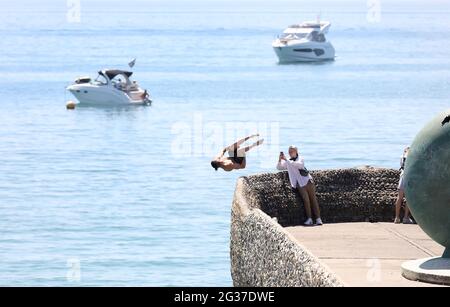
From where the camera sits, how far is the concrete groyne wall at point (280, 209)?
622 inches

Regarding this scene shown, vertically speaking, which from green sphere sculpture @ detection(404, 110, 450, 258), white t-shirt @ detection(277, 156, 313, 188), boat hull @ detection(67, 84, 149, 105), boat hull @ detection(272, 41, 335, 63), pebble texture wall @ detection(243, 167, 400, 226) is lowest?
boat hull @ detection(272, 41, 335, 63)

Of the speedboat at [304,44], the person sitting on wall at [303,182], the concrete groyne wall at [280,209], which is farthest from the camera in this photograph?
the speedboat at [304,44]

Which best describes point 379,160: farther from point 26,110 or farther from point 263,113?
point 26,110

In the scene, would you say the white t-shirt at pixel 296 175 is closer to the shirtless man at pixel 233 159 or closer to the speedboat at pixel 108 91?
the shirtless man at pixel 233 159

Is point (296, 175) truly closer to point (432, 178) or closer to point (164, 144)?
point (432, 178)

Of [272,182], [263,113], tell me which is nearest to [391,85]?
[263,113]

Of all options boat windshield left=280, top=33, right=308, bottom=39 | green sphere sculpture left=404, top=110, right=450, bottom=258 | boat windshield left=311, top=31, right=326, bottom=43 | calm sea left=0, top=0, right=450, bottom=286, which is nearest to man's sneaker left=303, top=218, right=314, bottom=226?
green sphere sculpture left=404, top=110, right=450, bottom=258

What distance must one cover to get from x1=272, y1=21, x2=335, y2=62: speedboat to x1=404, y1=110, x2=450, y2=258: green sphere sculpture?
4308 inches

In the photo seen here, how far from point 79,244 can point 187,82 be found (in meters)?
68.3

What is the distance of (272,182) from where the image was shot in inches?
816

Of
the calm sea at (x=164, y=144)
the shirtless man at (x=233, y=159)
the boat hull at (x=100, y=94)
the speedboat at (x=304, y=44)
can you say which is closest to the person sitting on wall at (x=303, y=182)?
the shirtless man at (x=233, y=159)

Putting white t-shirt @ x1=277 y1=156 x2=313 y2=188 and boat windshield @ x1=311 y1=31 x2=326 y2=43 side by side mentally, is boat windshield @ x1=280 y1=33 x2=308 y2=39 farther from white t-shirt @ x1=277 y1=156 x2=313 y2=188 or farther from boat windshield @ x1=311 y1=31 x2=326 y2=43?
white t-shirt @ x1=277 y1=156 x2=313 y2=188

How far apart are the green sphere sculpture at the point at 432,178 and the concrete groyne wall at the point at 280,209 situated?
5.25 feet

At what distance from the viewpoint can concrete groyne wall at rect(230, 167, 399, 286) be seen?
15789mm
